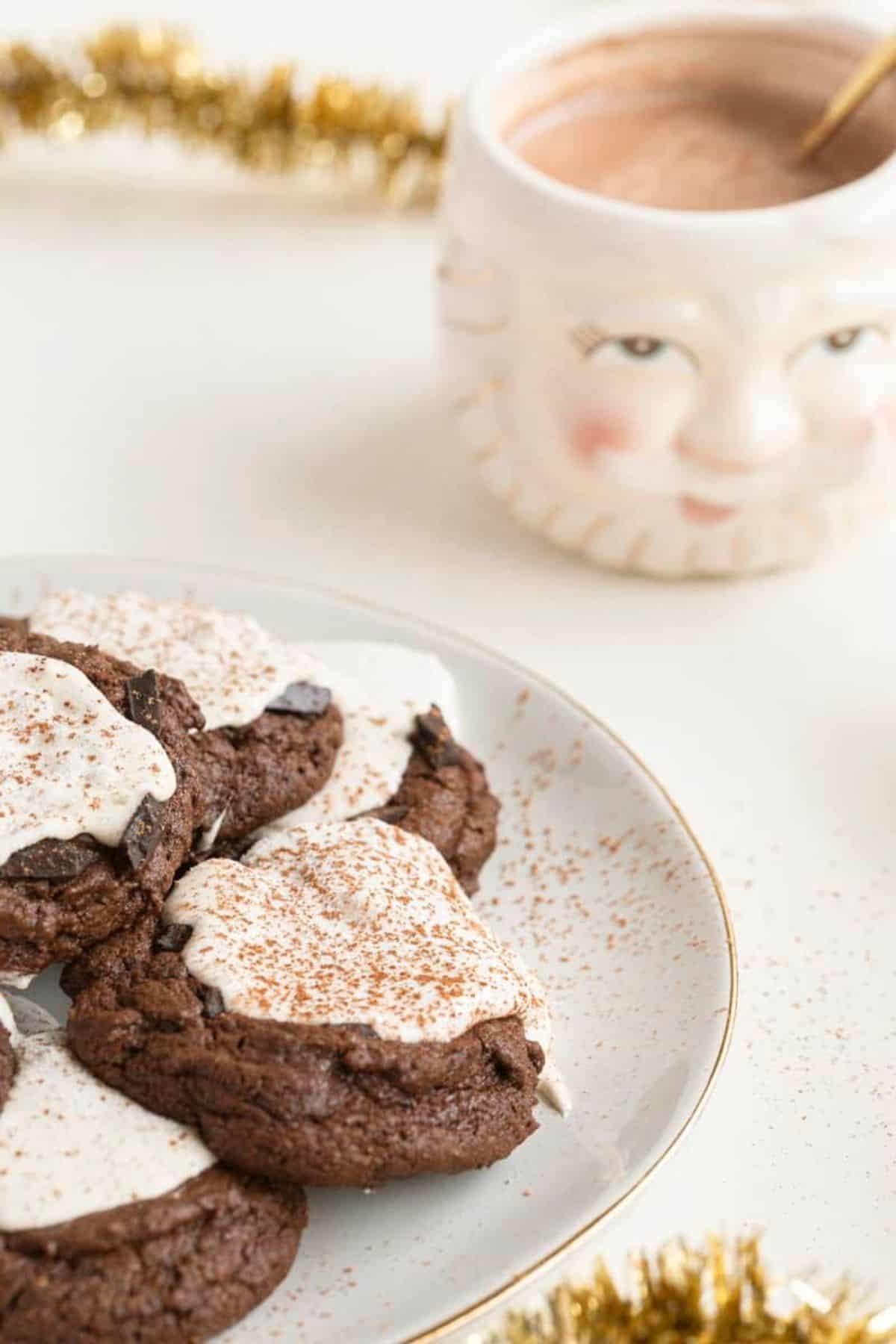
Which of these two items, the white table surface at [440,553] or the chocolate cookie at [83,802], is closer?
the chocolate cookie at [83,802]

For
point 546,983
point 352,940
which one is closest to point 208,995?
point 352,940

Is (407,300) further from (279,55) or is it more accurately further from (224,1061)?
(224,1061)

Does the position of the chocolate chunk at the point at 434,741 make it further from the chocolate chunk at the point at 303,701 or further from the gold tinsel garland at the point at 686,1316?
the gold tinsel garland at the point at 686,1316

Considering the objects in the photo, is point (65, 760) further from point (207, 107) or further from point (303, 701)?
point (207, 107)

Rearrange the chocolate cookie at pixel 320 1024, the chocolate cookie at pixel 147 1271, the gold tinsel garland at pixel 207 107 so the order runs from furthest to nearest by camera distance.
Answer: the gold tinsel garland at pixel 207 107 → the chocolate cookie at pixel 320 1024 → the chocolate cookie at pixel 147 1271

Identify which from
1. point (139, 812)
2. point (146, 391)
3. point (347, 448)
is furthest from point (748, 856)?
point (146, 391)

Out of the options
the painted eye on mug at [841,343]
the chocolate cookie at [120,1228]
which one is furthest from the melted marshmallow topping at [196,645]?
the painted eye on mug at [841,343]

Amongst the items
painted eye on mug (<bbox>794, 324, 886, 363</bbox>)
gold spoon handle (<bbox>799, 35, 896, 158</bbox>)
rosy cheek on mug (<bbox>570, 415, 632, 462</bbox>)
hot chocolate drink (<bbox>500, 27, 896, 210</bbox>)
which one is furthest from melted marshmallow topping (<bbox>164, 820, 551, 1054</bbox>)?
gold spoon handle (<bbox>799, 35, 896, 158</bbox>)
